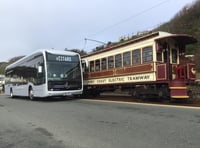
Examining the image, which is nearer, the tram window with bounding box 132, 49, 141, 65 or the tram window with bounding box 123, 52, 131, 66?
the tram window with bounding box 132, 49, 141, 65

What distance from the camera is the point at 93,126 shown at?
10375 millimetres

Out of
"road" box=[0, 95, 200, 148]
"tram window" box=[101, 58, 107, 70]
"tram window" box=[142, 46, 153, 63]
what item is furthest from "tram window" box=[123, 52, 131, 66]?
"road" box=[0, 95, 200, 148]

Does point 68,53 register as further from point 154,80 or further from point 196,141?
point 196,141

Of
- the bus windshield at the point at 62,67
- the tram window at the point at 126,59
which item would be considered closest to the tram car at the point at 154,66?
the tram window at the point at 126,59

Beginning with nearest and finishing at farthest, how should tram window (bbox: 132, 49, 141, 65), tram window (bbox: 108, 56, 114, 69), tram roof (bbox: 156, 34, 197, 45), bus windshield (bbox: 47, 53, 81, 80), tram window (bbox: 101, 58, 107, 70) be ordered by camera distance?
tram roof (bbox: 156, 34, 197, 45) < tram window (bbox: 132, 49, 141, 65) < bus windshield (bbox: 47, 53, 81, 80) < tram window (bbox: 108, 56, 114, 69) < tram window (bbox: 101, 58, 107, 70)

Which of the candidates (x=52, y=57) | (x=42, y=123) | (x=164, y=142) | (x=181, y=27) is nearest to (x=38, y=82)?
(x=52, y=57)

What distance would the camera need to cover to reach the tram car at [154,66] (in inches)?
689

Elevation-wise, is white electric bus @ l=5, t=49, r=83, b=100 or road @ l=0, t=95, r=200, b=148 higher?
white electric bus @ l=5, t=49, r=83, b=100

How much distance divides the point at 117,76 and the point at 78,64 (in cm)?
314

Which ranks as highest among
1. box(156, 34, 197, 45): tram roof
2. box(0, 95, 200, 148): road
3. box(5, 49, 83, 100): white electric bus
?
box(156, 34, 197, 45): tram roof

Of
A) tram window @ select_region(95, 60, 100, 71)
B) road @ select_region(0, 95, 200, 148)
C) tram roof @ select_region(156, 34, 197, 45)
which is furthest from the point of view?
tram window @ select_region(95, 60, 100, 71)

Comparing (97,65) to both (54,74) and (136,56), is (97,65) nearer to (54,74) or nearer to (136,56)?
(54,74)

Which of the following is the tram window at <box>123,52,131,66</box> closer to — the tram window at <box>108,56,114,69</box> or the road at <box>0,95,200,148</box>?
the tram window at <box>108,56,114,69</box>

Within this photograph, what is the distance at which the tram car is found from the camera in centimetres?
1749
